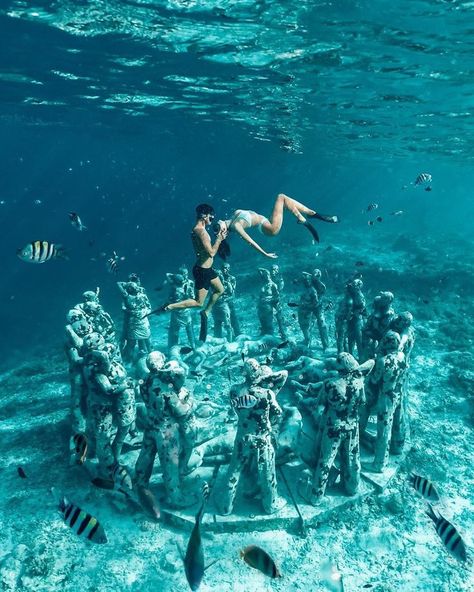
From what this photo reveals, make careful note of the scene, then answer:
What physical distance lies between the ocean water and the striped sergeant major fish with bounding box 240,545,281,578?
269cm

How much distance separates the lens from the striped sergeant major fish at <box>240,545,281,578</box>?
12.8ft

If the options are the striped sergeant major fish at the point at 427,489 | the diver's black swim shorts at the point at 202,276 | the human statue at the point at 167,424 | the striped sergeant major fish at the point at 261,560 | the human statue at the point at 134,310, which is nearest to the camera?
the striped sergeant major fish at the point at 261,560

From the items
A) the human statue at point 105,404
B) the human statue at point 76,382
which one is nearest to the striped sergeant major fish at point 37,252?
the human statue at point 105,404

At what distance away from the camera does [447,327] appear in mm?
16953

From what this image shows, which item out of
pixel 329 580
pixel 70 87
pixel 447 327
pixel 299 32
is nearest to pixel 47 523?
pixel 329 580

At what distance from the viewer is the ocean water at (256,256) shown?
6.43 m

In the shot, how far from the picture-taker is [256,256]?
117ft

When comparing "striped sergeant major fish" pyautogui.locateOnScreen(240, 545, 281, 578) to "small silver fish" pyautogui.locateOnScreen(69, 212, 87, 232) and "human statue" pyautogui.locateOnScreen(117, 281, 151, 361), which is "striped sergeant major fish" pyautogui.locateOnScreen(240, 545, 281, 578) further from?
"human statue" pyautogui.locateOnScreen(117, 281, 151, 361)

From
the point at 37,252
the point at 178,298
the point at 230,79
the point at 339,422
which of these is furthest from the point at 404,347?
the point at 230,79

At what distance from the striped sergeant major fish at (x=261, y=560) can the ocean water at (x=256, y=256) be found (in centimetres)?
269

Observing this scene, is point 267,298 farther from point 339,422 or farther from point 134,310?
point 339,422

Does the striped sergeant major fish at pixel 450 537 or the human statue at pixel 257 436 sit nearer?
the striped sergeant major fish at pixel 450 537

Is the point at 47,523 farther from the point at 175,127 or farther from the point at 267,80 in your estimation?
the point at 175,127

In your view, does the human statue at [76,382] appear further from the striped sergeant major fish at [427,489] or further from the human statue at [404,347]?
the human statue at [404,347]
